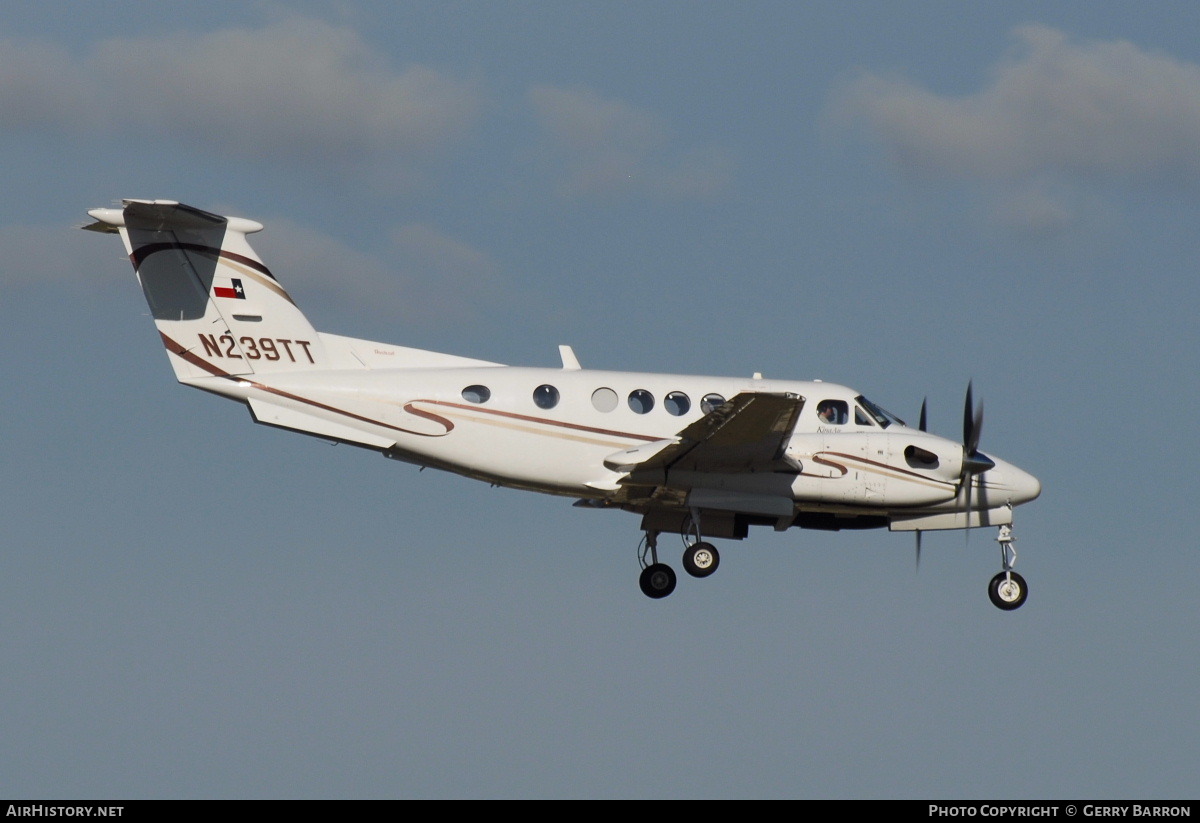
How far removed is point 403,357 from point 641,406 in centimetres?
448

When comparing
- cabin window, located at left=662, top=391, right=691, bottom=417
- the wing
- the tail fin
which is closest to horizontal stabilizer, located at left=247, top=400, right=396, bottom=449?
the tail fin

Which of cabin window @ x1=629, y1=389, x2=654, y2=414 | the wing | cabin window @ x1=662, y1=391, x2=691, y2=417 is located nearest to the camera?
the wing

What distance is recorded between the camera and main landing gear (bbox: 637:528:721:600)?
29.1 meters

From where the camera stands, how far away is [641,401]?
28.7m

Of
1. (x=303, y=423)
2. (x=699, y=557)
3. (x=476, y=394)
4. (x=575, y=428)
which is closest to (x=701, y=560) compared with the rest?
(x=699, y=557)

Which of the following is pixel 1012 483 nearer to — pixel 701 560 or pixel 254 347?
pixel 701 560

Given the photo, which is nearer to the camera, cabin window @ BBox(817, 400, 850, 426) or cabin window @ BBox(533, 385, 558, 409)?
cabin window @ BBox(533, 385, 558, 409)

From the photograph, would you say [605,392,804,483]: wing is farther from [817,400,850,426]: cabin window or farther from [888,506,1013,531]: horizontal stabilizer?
[888,506,1013,531]: horizontal stabilizer

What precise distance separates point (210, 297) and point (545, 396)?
6278 millimetres

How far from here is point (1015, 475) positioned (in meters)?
30.5

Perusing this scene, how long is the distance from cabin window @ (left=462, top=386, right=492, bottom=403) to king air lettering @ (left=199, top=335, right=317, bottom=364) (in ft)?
9.30

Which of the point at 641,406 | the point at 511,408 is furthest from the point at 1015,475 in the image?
the point at 511,408

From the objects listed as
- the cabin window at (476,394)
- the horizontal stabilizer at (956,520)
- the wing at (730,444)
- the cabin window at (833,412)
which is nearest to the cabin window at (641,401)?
the wing at (730,444)

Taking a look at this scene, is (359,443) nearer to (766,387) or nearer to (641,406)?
(641,406)
